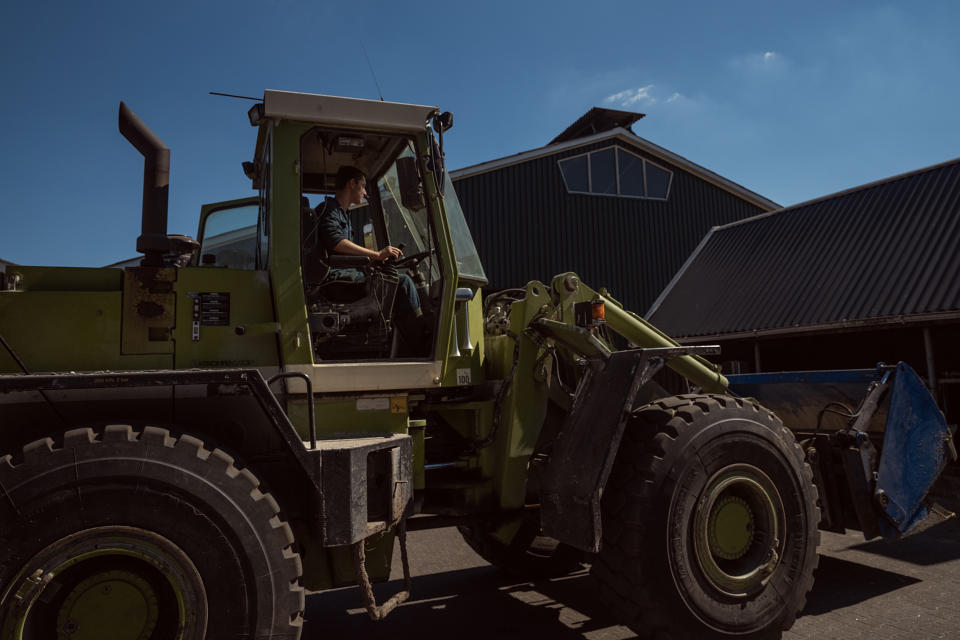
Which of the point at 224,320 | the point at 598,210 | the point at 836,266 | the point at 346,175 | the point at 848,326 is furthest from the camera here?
the point at 598,210

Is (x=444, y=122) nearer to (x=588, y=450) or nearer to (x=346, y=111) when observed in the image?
(x=346, y=111)

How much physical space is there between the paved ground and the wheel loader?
553 mm

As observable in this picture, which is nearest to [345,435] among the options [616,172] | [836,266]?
[836,266]

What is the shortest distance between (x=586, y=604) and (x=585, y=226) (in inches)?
597

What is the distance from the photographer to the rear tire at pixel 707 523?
A: 3637 mm

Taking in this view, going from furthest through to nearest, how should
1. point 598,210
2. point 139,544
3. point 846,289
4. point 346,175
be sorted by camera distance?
point 598,210
point 846,289
point 346,175
point 139,544

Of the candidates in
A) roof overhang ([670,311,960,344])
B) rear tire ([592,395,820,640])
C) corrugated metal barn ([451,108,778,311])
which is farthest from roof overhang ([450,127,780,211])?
rear tire ([592,395,820,640])

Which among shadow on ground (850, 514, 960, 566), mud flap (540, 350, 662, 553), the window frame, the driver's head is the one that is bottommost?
shadow on ground (850, 514, 960, 566)

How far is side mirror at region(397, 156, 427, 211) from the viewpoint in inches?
153

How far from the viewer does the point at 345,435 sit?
3.68 m

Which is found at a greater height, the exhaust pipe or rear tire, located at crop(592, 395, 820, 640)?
the exhaust pipe

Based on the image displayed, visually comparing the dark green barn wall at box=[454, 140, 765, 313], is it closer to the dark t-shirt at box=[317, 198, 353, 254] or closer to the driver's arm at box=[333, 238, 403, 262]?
the dark t-shirt at box=[317, 198, 353, 254]

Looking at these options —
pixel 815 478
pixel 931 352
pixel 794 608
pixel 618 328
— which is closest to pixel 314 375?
pixel 618 328

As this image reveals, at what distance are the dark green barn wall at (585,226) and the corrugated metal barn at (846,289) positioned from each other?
2.98 meters
